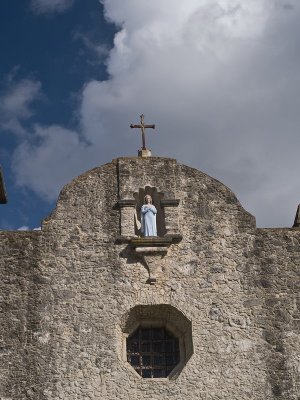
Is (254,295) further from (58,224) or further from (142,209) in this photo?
(58,224)

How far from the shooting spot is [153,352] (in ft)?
48.2

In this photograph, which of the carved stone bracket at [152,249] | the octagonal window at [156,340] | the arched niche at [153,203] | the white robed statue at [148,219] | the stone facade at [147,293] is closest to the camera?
the stone facade at [147,293]

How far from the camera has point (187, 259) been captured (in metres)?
15.2

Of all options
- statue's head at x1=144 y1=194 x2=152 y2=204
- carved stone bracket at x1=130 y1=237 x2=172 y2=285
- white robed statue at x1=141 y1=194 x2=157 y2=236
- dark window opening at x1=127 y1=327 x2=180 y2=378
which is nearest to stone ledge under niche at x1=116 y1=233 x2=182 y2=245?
carved stone bracket at x1=130 y1=237 x2=172 y2=285

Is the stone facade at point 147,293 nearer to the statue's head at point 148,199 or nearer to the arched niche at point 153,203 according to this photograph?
the arched niche at point 153,203

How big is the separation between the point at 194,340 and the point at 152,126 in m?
5.96

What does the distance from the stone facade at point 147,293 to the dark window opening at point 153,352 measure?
26 cm

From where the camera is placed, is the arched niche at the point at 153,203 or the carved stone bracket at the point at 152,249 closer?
the carved stone bracket at the point at 152,249

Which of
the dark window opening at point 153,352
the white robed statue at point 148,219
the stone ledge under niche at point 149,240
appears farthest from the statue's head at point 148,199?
the dark window opening at point 153,352


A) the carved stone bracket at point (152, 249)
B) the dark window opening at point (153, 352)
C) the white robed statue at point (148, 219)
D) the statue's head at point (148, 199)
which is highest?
the statue's head at point (148, 199)

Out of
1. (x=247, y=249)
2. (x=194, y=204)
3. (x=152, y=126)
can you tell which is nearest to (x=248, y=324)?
(x=247, y=249)

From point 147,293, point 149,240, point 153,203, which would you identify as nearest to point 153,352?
point 147,293

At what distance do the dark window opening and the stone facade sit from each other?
0.26 m

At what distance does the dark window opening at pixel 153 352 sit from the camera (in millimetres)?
14430
